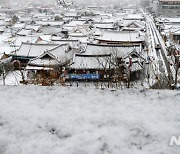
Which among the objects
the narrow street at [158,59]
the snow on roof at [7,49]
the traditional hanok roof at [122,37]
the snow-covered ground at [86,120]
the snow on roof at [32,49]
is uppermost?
the snow-covered ground at [86,120]

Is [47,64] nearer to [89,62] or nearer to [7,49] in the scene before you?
[89,62]

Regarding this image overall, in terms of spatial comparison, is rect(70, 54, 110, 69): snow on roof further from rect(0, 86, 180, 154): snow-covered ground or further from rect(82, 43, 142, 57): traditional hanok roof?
rect(0, 86, 180, 154): snow-covered ground

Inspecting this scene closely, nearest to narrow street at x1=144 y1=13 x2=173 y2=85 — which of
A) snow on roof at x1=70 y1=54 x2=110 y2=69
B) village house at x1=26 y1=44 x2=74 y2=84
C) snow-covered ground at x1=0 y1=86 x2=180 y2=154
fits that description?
snow on roof at x1=70 y1=54 x2=110 y2=69

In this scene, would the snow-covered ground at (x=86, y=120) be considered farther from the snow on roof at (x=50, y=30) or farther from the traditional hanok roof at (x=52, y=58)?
the snow on roof at (x=50, y=30)

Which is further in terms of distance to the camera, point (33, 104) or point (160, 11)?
point (160, 11)

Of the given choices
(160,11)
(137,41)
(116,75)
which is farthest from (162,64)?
(160,11)

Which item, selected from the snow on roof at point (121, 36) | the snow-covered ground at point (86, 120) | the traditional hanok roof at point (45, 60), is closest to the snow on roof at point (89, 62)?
the traditional hanok roof at point (45, 60)

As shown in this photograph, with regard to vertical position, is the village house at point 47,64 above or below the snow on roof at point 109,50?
below

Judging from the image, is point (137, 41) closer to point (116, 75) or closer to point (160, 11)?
point (116, 75)

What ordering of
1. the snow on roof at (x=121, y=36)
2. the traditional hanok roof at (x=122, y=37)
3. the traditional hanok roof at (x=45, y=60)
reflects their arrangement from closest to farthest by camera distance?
1. the traditional hanok roof at (x=45, y=60)
2. the traditional hanok roof at (x=122, y=37)
3. the snow on roof at (x=121, y=36)
